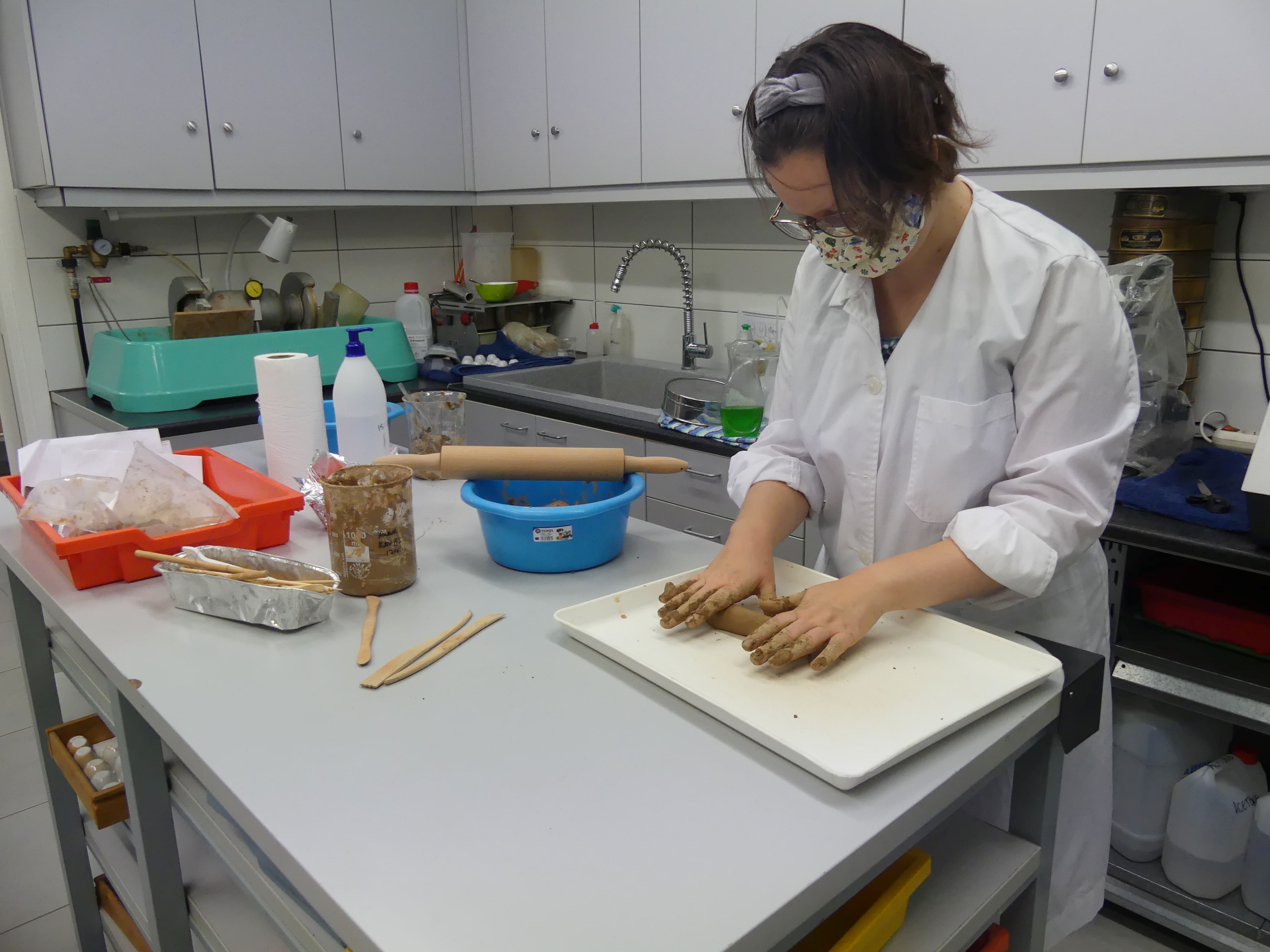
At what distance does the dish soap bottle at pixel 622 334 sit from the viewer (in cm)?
313

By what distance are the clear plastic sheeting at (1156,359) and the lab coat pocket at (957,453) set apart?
753 millimetres

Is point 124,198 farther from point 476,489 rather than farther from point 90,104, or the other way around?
point 476,489

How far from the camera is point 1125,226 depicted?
1.81m

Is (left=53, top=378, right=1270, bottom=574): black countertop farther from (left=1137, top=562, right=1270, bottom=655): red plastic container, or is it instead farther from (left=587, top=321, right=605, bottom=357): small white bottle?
(left=587, top=321, right=605, bottom=357): small white bottle

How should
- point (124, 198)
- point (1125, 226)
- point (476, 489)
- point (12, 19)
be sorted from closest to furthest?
point (476, 489), point (1125, 226), point (12, 19), point (124, 198)

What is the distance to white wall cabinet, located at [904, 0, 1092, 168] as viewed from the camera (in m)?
1.71

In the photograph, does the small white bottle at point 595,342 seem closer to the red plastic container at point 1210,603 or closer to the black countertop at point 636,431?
the black countertop at point 636,431

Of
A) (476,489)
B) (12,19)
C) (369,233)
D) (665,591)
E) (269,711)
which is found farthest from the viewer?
(369,233)

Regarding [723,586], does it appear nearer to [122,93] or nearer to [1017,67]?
[1017,67]

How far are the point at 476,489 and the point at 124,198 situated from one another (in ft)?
5.89

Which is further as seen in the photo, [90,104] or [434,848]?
[90,104]

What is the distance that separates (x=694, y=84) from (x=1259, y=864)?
216cm

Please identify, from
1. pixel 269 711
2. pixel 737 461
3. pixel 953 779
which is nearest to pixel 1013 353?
pixel 737 461

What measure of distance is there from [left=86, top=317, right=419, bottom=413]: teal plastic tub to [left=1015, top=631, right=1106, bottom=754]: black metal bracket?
6.73 feet
